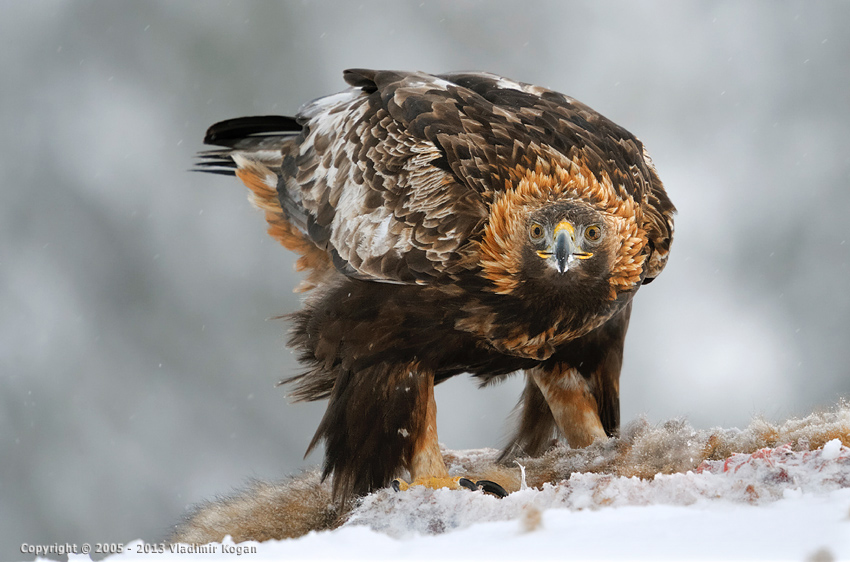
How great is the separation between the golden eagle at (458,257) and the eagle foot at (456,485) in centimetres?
10

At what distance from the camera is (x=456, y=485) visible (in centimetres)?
375

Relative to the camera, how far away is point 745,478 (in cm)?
280

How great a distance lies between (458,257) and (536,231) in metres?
0.40

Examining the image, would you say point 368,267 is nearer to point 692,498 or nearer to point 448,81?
point 448,81

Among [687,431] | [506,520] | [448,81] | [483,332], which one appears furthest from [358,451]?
[448,81]

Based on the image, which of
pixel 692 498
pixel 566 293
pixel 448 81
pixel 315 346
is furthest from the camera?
A: pixel 448 81

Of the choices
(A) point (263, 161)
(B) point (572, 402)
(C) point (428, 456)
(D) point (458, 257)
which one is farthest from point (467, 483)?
(A) point (263, 161)

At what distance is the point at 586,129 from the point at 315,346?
184 cm

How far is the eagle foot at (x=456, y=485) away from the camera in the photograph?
144 inches

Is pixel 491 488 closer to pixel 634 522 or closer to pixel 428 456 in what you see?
pixel 428 456

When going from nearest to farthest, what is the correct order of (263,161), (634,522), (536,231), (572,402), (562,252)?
(634,522) < (562,252) < (536,231) < (572,402) < (263,161)

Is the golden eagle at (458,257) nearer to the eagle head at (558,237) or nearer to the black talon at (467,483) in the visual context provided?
the eagle head at (558,237)

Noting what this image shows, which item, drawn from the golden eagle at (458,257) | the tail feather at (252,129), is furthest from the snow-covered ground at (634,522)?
the tail feather at (252,129)

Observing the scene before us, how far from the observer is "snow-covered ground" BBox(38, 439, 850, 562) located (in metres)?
2.32
